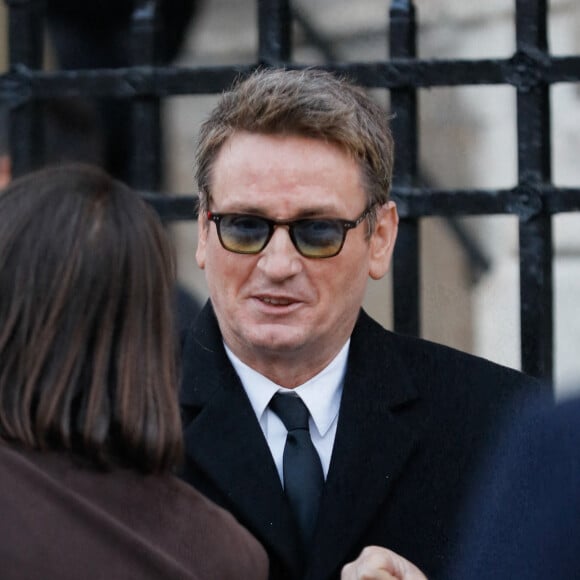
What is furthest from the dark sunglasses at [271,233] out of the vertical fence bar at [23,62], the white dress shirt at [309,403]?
the vertical fence bar at [23,62]

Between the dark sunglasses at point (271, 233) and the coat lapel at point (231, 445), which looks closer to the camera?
the coat lapel at point (231, 445)

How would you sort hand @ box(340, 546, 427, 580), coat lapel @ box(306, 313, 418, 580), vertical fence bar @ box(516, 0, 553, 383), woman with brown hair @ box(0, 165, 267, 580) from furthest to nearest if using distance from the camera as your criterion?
vertical fence bar @ box(516, 0, 553, 383) < coat lapel @ box(306, 313, 418, 580) < hand @ box(340, 546, 427, 580) < woman with brown hair @ box(0, 165, 267, 580)

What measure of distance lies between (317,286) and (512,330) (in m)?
0.82

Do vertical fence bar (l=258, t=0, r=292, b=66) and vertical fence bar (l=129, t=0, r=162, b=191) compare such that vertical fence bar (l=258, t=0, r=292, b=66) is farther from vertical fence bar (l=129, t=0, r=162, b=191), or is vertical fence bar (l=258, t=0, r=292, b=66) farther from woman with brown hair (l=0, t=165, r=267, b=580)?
woman with brown hair (l=0, t=165, r=267, b=580)

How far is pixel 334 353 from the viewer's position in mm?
3139

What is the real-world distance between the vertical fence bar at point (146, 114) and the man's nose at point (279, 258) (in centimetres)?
87

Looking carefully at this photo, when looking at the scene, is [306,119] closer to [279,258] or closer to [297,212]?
[297,212]

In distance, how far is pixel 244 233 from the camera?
3.01m

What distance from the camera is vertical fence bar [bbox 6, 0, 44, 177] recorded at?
3.87m

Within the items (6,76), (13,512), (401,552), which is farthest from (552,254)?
(13,512)

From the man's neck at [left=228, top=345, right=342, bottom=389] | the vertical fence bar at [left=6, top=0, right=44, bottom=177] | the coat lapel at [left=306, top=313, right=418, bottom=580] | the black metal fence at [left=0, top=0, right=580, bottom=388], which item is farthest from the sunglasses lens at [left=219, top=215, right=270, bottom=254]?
the vertical fence bar at [left=6, top=0, right=44, bottom=177]

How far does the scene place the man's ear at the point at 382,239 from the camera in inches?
127

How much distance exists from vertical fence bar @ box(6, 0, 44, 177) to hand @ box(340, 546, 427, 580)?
5.66 ft

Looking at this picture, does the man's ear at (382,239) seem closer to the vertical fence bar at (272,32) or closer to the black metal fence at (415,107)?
the black metal fence at (415,107)
